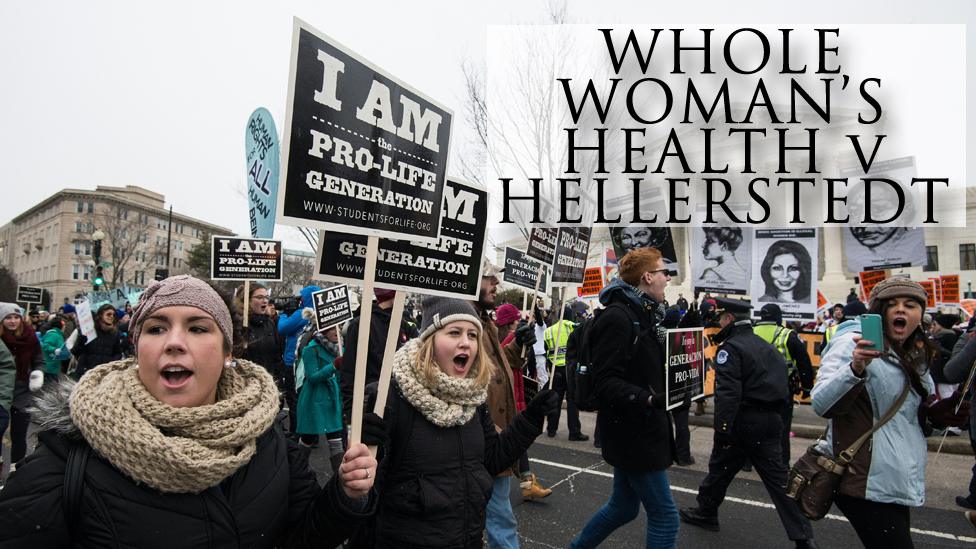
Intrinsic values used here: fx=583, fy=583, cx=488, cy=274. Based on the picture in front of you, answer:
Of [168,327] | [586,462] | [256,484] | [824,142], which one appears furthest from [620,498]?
[824,142]

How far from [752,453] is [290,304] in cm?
737

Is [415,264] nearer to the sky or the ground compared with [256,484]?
nearer to the sky

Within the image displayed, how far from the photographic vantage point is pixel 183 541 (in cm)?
159

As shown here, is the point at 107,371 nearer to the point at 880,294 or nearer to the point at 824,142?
the point at 880,294

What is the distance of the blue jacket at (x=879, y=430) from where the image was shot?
286 centimetres

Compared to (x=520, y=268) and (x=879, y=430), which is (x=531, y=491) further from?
(x=879, y=430)

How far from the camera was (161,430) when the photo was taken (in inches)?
66.3

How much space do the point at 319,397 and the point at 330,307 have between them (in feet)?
3.70

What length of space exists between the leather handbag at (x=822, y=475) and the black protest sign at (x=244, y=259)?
717cm

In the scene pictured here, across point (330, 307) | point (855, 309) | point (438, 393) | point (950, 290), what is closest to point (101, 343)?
point (330, 307)

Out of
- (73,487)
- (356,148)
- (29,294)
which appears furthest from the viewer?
(29,294)

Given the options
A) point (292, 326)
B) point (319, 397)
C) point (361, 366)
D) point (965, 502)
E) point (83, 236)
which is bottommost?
point (965, 502)

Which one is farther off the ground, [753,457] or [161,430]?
[161,430]

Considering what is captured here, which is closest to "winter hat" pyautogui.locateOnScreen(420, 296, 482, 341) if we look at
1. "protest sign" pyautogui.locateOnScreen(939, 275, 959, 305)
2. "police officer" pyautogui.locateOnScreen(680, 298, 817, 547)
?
"police officer" pyautogui.locateOnScreen(680, 298, 817, 547)
